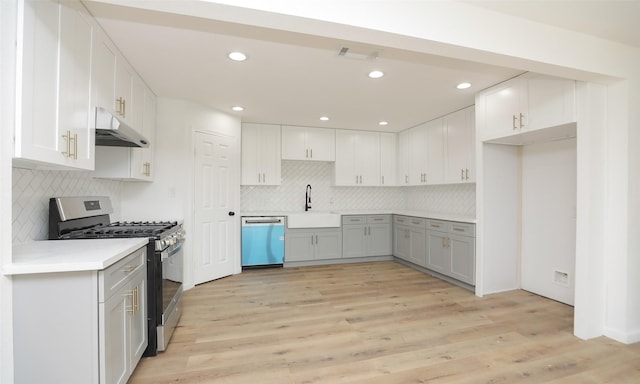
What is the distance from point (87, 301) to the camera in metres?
1.44

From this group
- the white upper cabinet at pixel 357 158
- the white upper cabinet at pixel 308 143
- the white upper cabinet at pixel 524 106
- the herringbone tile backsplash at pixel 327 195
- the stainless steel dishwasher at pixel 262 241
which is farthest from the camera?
the white upper cabinet at pixel 357 158

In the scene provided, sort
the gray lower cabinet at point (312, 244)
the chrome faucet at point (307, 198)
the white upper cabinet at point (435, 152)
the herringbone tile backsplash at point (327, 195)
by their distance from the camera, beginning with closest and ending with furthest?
the herringbone tile backsplash at point (327, 195)
the white upper cabinet at point (435, 152)
the gray lower cabinet at point (312, 244)
the chrome faucet at point (307, 198)

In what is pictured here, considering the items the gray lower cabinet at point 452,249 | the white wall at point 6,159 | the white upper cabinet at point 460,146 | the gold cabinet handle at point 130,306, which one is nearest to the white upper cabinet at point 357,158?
the white upper cabinet at point 460,146

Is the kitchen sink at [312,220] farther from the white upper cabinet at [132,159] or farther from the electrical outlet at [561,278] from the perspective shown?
the electrical outlet at [561,278]

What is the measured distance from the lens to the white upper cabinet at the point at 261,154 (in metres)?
4.83

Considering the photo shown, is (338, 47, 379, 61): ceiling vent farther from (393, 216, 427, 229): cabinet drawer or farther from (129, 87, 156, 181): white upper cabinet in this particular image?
(393, 216, 427, 229): cabinet drawer

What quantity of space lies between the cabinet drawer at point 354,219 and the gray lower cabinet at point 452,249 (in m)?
1.16

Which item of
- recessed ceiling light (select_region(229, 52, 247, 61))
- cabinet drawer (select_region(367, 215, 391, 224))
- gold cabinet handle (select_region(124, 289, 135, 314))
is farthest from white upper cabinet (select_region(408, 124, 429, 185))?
gold cabinet handle (select_region(124, 289, 135, 314))

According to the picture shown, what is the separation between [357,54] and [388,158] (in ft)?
10.9

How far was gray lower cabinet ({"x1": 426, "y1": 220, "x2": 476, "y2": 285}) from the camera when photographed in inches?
143

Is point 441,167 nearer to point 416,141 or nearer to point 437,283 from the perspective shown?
point 416,141

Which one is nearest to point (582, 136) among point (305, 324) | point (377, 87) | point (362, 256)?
point (377, 87)

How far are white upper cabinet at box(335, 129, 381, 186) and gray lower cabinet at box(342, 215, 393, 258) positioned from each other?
0.68m

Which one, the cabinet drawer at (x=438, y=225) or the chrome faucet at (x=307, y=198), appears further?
the chrome faucet at (x=307, y=198)
